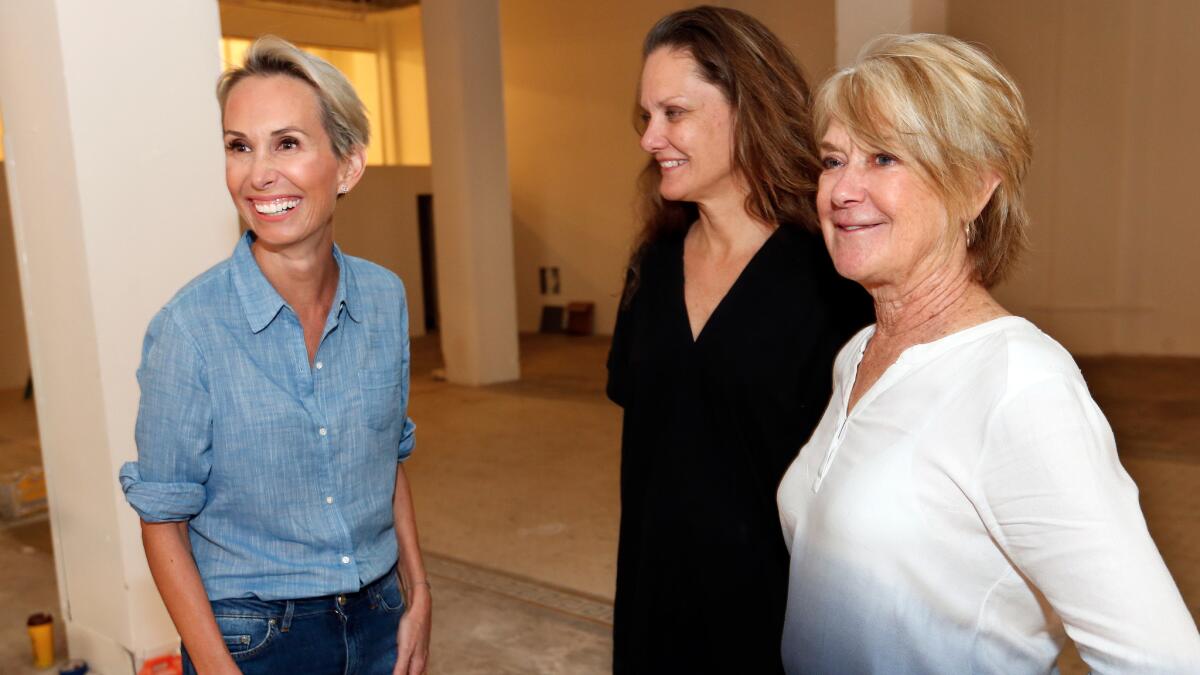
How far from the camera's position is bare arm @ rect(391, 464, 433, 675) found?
171 cm

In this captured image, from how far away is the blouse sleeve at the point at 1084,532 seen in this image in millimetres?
1072

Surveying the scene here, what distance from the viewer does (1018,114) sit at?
1288 mm

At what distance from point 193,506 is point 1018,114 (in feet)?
4.46

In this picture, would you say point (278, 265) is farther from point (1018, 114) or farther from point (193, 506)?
point (1018, 114)

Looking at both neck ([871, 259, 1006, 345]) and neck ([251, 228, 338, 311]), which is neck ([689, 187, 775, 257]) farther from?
neck ([251, 228, 338, 311])

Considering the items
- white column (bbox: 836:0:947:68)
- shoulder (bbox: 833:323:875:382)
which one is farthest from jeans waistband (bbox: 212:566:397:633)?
white column (bbox: 836:0:947:68)

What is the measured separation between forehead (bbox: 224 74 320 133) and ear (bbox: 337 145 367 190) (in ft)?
0.37

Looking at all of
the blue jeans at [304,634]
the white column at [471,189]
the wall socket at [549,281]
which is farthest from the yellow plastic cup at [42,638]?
the wall socket at [549,281]

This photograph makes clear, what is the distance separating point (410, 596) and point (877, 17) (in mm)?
4668

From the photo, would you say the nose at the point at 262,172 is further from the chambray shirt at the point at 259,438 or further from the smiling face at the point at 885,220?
the smiling face at the point at 885,220

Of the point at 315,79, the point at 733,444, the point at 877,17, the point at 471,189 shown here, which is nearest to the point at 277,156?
the point at 315,79

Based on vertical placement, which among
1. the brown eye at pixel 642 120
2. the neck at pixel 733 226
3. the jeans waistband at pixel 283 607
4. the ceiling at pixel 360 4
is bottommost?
the jeans waistband at pixel 283 607

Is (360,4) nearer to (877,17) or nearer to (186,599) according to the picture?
(877,17)

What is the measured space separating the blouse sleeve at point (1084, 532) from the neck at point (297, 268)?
1104 millimetres
